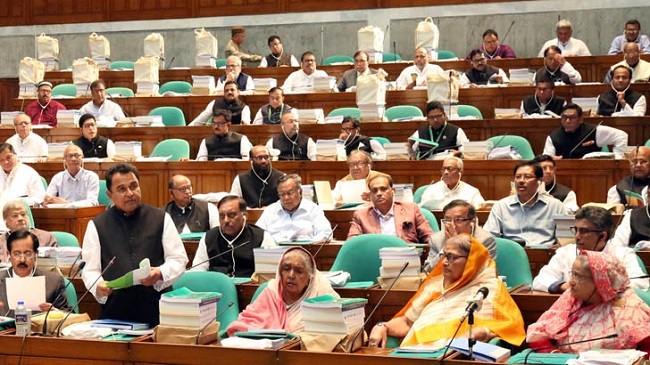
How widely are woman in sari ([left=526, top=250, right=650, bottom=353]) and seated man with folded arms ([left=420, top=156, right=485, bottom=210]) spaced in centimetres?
290

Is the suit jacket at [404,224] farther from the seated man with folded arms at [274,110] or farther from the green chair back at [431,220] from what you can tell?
the seated man with folded arms at [274,110]

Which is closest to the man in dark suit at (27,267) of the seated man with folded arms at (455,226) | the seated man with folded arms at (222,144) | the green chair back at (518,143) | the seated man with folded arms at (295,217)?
the seated man with folded arms at (455,226)

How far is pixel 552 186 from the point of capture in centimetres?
710

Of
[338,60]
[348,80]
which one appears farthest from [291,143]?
[338,60]

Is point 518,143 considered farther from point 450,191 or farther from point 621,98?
point 450,191

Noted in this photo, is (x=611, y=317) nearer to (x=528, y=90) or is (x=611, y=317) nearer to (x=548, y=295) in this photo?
(x=548, y=295)

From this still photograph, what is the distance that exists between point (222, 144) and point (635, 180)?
12.3 feet

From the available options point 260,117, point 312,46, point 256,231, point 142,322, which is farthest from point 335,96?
point 142,322

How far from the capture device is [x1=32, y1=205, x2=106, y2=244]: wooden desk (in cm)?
771

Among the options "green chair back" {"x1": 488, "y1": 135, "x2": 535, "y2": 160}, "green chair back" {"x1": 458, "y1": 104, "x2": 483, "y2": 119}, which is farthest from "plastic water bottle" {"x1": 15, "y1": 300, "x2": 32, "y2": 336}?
"green chair back" {"x1": 458, "y1": 104, "x2": 483, "y2": 119}

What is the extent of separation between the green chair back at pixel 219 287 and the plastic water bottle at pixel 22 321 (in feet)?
2.88

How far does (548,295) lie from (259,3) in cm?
975

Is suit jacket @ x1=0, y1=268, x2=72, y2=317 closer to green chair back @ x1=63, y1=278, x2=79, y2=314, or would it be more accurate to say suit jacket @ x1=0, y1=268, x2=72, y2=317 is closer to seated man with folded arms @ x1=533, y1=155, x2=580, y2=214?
green chair back @ x1=63, y1=278, x2=79, y2=314

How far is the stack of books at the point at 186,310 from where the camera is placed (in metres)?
4.08
